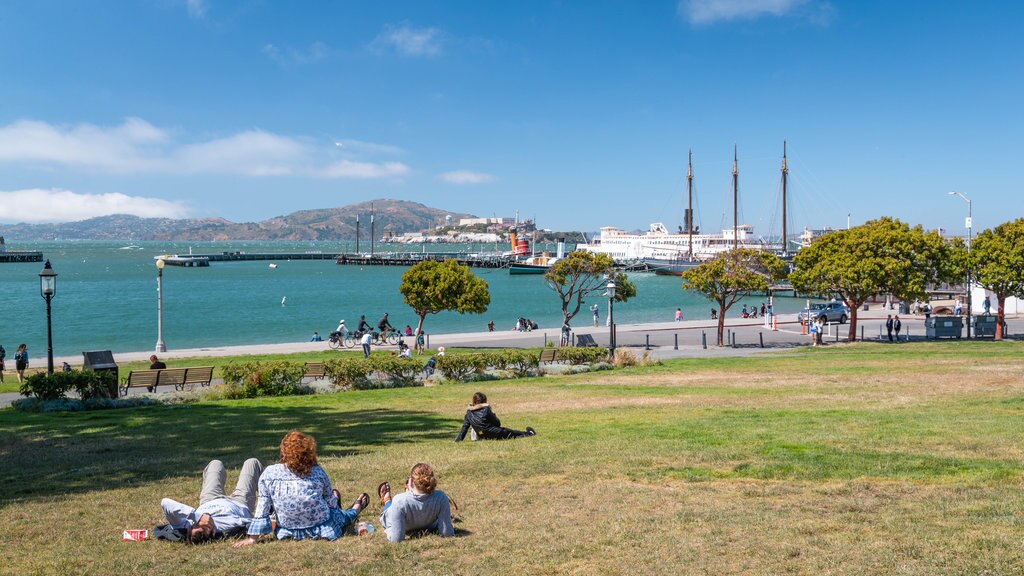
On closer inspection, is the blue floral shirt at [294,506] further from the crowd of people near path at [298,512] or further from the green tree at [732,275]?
the green tree at [732,275]

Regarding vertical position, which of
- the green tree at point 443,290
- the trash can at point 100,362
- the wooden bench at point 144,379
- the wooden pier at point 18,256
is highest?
the wooden pier at point 18,256

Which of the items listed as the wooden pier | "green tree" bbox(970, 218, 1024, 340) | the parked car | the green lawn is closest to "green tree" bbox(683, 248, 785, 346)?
"green tree" bbox(970, 218, 1024, 340)

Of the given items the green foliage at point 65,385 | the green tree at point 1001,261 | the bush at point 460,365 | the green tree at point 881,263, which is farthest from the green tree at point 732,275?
the green foliage at point 65,385

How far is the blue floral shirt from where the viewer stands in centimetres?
680

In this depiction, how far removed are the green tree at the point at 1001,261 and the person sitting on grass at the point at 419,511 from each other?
3405 cm

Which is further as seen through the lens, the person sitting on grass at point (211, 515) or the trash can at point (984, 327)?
the trash can at point (984, 327)

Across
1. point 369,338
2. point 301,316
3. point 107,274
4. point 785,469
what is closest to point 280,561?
point 785,469

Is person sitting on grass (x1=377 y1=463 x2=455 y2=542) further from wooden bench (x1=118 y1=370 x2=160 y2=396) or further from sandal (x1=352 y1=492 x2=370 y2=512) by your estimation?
wooden bench (x1=118 y1=370 x2=160 y2=396)

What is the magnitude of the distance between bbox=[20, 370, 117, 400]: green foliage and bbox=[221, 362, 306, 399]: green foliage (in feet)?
8.73

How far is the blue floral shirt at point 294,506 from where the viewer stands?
6.80 m

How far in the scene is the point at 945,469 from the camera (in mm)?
9047

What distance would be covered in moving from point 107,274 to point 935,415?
155667mm

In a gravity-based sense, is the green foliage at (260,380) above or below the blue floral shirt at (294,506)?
below

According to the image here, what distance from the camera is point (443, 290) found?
35938 millimetres
